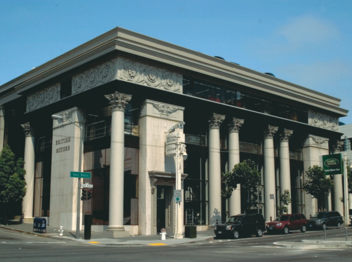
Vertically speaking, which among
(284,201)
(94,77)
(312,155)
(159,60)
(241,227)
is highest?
(159,60)

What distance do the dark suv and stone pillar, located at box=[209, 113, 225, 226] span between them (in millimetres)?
7908

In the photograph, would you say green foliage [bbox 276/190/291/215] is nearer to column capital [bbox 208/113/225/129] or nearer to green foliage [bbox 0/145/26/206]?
column capital [bbox 208/113/225/129]

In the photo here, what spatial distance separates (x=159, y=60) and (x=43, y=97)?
15.0 m

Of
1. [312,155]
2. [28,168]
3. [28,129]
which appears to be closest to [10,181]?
[28,168]

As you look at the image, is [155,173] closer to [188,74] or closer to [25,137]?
[188,74]

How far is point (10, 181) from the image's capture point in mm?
45531

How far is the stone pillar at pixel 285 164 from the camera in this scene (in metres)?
54.0

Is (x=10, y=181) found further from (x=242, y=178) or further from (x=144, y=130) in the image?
(x=242, y=178)

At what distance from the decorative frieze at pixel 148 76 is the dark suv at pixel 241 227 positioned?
1405cm

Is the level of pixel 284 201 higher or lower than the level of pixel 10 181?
lower

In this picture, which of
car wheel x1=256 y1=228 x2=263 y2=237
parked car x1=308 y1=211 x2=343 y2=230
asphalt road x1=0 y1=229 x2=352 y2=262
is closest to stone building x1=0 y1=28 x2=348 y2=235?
parked car x1=308 y1=211 x2=343 y2=230

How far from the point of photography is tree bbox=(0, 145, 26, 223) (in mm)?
44938

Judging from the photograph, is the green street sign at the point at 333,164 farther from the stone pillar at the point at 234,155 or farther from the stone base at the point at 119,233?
the stone base at the point at 119,233

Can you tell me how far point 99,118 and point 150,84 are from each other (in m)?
6.30
